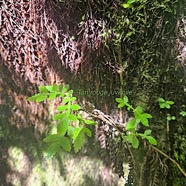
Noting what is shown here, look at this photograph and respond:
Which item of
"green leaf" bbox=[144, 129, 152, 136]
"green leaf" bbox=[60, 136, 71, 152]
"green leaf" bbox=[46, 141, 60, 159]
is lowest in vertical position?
"green leaf" bbox=[46, 141, 60, 159]

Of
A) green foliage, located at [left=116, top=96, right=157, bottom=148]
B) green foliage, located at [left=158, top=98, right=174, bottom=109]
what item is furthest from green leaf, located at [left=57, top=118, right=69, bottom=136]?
green foliage, located at [left=158, top=98, right=174, bottom=109]

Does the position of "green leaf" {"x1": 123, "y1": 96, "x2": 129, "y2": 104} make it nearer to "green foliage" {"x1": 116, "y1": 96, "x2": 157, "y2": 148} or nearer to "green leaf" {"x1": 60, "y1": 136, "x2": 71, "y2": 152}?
"green foliage" {"x1": 116, "y1": 96, "x2": 157, "y2": 148}

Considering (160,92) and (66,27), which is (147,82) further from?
(66,27)

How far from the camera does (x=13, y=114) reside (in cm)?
110

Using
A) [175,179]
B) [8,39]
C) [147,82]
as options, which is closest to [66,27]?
[8,39]

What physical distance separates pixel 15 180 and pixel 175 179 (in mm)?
704

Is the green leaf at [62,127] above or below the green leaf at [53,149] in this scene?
above

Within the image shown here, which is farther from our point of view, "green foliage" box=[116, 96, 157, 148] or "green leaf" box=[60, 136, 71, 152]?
"green foliage" box=[116, 96, 157, 148]

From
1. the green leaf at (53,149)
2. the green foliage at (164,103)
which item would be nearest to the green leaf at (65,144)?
the green leaf at (53,149)

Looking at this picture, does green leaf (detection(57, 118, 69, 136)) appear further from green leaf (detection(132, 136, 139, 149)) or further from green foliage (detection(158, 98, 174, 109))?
green foliage (detection(158, 98, 174, 109))

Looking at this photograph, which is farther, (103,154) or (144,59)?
(103,154)

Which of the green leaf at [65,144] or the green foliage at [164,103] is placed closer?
the green leaf at [65,144]

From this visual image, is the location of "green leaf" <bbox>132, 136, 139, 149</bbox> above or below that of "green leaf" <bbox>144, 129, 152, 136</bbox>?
below

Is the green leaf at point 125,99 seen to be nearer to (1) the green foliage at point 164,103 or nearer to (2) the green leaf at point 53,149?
(1) the green foliage at point 164,103
